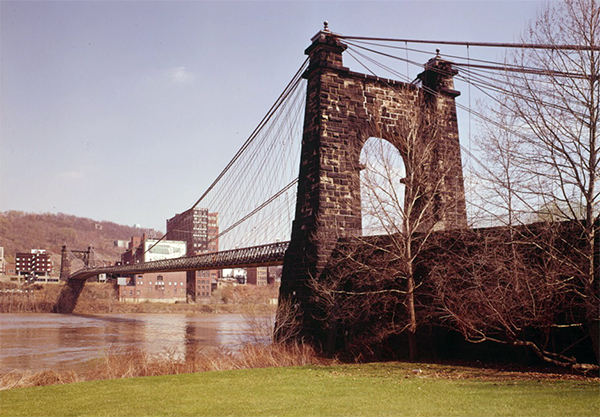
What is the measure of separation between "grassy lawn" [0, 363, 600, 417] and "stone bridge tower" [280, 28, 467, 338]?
6.34 meters

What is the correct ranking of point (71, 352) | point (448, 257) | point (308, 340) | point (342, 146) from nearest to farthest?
1. point (448, 257)
2. point (308, 340)
3. point (342, 146)
4. point (71, 352)

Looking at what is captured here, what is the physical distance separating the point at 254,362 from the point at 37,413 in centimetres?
706

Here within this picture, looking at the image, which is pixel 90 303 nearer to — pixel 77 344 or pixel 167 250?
pixel 167 250

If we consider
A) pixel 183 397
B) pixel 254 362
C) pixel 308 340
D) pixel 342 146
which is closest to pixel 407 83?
pixel 342 146

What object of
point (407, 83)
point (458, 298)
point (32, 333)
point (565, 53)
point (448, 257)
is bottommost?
point (32, 333)

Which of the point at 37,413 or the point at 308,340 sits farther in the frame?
the point at 308,340

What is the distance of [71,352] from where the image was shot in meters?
26.4

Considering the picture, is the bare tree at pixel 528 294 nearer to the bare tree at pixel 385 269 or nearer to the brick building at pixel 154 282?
the bare tree at pixel 385 269

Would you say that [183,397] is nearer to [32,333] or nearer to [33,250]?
[32,333]

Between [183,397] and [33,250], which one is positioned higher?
[33,250]

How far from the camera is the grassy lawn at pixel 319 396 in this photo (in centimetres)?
793

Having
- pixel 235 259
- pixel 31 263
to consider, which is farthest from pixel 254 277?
pixel 235 259

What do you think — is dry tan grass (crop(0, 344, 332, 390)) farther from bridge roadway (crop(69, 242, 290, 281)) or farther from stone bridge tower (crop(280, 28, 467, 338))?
bridge roadway (crop(69, 242, 290, 281))

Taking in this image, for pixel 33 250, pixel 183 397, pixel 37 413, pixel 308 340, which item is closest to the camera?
pixel 37 413
